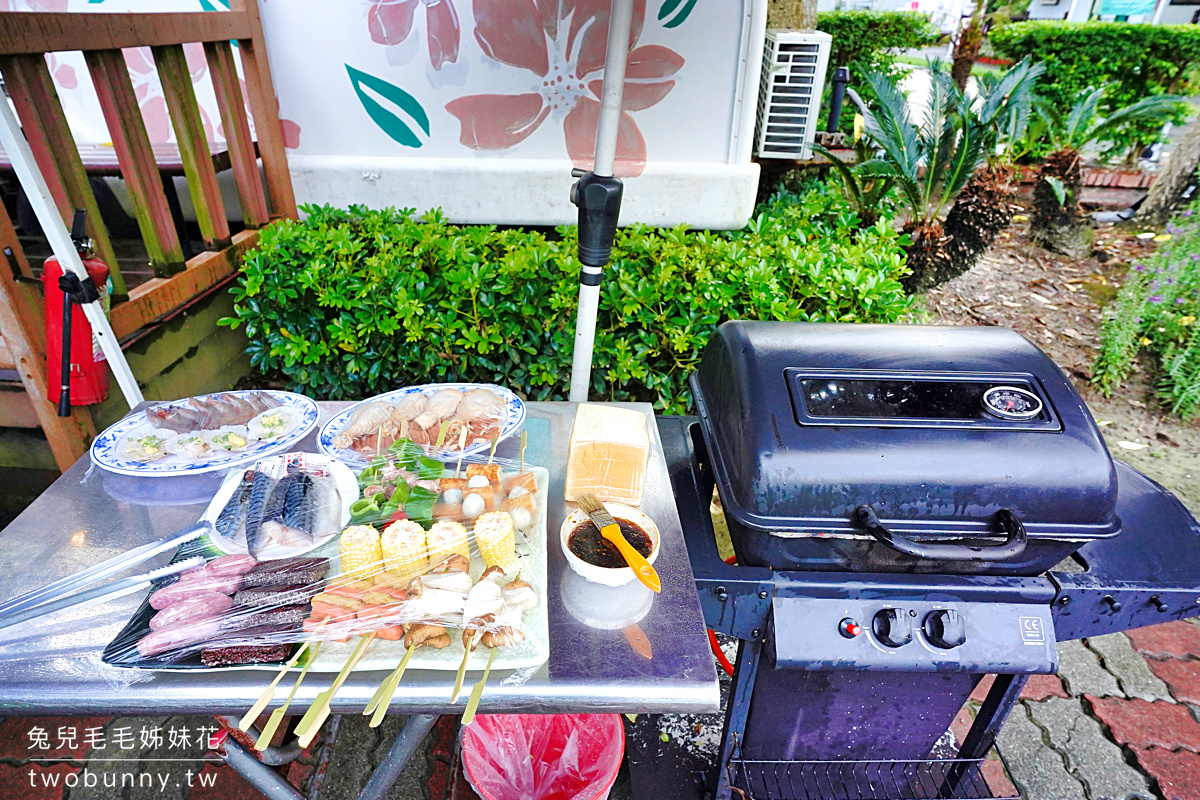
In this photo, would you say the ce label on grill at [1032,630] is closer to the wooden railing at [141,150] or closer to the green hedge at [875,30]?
the wooden railing at [141,150]

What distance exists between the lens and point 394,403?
Answer: 7.16 feet

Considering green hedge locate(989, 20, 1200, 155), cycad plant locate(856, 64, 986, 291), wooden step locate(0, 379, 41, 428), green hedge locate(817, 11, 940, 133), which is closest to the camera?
wooden step locate(0, 379, 41, 428)

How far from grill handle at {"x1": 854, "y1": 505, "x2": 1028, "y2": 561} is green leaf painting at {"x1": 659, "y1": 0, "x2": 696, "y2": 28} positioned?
3.48m

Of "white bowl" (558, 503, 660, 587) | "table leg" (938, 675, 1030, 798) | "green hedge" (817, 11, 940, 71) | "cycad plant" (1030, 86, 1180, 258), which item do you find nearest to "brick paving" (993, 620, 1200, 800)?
"table leg" (938, 675, 1030, 798)

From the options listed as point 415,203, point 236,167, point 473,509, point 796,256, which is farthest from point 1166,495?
point 236,167

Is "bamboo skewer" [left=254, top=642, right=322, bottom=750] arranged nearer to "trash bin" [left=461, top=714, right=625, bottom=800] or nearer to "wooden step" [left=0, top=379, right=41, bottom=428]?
"trash bin" [left=461, top=714, right=625, bottom=800]

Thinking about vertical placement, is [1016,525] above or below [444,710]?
above

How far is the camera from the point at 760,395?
1682 millimetres

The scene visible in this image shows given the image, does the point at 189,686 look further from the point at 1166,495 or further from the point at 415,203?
the point at 415,203

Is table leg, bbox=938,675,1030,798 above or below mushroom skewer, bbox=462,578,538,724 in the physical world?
below

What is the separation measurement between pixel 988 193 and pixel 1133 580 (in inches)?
184

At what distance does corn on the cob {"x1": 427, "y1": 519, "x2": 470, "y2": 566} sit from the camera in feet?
5.03

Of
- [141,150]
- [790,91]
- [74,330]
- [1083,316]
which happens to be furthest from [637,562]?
[1083,316]

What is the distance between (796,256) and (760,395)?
6.90 ft
